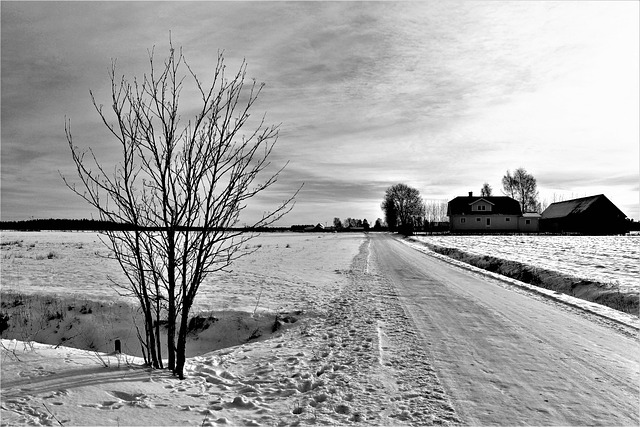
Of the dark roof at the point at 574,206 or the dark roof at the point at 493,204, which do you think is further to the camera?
the dark roof at the point at 493,204

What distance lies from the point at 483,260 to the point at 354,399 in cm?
1933

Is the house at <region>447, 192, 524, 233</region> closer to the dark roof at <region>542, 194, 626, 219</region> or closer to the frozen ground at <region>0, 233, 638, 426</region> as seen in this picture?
the dark roof at <region>542, 194, 626, 219</region>

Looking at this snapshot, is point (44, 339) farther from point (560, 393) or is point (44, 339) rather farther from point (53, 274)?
point (560, 393)

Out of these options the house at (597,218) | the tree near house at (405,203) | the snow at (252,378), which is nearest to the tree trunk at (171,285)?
the snow at (252,378)

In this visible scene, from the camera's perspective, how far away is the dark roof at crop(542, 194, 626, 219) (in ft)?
201

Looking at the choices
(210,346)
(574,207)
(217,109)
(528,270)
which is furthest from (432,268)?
(574,207)

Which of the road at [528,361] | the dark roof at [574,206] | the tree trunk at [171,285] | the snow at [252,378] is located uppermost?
the dark roof at [574,206]

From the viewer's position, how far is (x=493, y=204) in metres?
70.7

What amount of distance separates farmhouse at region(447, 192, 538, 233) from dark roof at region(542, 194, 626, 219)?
3.37 m

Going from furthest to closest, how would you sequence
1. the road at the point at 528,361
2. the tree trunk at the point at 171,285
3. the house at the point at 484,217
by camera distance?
the house at the point at 484,217
the tree trunk at the point at 171,285
the road at the point at 528,361

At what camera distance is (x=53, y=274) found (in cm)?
1579

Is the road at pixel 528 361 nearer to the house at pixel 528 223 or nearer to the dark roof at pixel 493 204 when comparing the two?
the dark roof at pixel 493 204

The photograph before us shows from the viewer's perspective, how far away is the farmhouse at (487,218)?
70312 mm

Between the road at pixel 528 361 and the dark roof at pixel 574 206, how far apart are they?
62759 mm
